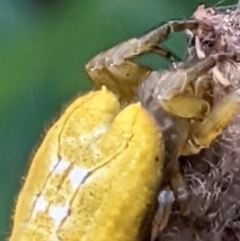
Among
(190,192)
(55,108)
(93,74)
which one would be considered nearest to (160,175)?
(190,192)

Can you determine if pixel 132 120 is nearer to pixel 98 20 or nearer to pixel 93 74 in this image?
pixel 93 74

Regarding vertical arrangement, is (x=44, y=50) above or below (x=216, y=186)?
above

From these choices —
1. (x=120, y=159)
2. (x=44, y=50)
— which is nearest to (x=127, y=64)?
(x=120, y=159)

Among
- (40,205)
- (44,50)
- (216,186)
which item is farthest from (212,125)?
(44,50)

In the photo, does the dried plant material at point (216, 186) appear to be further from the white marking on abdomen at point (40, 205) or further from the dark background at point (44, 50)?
the dark background at point (44, 50)

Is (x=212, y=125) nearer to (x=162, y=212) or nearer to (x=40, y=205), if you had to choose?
(x=162, y=212)

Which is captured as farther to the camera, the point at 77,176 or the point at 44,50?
the point at 44,50

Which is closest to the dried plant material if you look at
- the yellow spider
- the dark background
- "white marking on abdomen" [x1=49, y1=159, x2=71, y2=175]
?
the yellow spider
